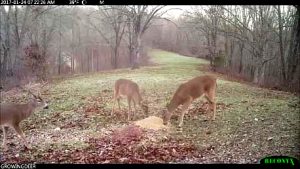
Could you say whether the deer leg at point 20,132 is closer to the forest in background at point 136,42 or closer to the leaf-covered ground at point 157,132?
Result: the leaf-covered ground at point 157,132

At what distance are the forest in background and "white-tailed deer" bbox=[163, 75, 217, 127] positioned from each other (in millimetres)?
336

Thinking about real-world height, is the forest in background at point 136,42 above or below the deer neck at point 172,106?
above

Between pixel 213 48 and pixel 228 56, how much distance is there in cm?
20

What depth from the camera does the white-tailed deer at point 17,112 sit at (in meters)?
5.61

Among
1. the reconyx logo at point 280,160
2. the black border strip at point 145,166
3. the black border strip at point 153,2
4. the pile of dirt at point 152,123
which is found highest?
the black border strip at point 153,2

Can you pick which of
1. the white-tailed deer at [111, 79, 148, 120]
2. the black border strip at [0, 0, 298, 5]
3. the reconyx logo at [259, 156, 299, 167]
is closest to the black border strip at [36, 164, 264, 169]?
the reconyx logo at [259, 156, 299, 167]

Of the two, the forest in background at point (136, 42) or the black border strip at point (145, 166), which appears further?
the forest in background at point (136, 42)

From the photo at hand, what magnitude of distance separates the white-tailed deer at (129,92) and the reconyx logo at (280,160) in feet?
6.04

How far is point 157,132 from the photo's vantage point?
5680mm

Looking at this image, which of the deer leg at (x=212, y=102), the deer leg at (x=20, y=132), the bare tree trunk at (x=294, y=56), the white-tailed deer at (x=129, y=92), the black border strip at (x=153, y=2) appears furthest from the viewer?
the deer leg at (x=212, y=102)

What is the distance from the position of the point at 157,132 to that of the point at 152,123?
272 mm

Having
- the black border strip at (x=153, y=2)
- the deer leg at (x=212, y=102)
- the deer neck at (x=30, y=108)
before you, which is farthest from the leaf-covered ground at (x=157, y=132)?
the black border strip at (x=153, y=2)

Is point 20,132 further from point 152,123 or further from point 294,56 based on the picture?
point 294,56

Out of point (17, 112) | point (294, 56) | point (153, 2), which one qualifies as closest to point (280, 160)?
point (294, 56)
